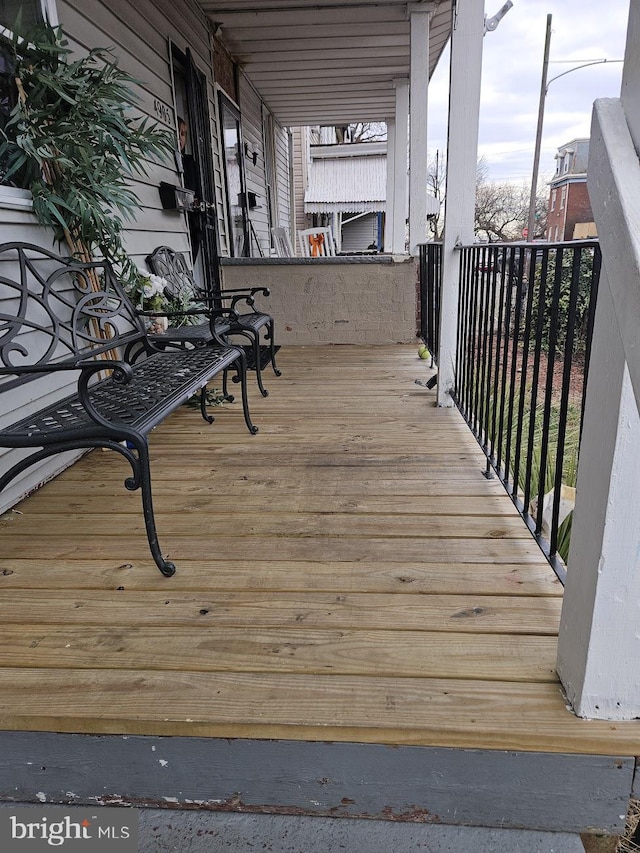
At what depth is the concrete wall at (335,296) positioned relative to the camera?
4.73 metres

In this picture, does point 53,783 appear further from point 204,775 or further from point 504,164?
point 504,164

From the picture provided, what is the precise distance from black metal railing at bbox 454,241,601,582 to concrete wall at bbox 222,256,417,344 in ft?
5.56

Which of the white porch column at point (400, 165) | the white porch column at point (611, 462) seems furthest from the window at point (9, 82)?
the white porch column at point (400, 165)

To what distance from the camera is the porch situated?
99 cm

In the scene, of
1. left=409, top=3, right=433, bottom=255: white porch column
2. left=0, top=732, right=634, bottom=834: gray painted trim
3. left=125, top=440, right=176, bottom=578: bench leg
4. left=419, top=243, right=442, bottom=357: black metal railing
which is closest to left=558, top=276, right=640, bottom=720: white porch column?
left=0, top=732, right=634, bottom=834: gray painted trim

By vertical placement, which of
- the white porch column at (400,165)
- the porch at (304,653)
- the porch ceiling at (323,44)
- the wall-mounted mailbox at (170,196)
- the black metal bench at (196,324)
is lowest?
the porch at (304,653)

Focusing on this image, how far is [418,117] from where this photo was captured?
15.5 feet

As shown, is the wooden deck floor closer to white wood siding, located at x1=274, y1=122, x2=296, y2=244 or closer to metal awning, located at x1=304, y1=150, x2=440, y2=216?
white wood siding, located at x1=274, y1=122, x2=296, y2=244

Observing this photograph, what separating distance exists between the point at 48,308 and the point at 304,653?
1510 millimetres

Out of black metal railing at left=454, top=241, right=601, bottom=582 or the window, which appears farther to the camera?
the window

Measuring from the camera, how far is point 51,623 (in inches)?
52.2

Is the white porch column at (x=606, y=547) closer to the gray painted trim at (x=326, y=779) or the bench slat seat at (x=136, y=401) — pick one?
the gray painted trim at (x=326, y=779)

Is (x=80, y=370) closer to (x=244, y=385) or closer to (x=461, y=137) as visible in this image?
(x=244, y=385)

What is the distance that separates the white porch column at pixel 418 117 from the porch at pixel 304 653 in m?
3.39
